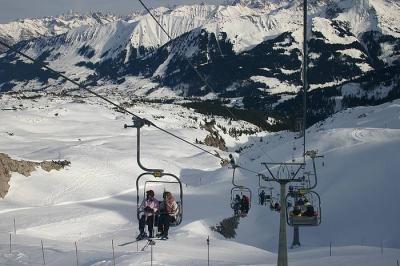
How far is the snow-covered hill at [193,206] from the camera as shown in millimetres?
32719

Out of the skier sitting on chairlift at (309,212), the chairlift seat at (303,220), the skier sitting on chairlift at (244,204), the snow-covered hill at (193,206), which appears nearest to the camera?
the chairlift seat at (303,220)

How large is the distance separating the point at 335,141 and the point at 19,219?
1946 inches

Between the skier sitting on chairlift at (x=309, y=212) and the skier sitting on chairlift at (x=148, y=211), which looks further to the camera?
the skier sitting on chairlift at (x=309, y=212)

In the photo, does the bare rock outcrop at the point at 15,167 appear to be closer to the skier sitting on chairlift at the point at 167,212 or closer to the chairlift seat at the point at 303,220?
the chairlift seat at the point at 303,220

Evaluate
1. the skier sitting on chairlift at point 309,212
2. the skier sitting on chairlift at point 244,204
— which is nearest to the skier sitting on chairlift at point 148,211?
the skier sitting on chairlift at point 309,212

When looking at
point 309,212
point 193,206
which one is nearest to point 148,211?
point 309,212

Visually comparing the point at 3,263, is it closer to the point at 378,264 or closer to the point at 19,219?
the point at 19,219

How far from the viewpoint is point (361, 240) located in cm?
4462

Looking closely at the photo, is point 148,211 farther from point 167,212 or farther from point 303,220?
point 303,220

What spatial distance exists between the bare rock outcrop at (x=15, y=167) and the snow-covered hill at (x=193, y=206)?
0.92 m

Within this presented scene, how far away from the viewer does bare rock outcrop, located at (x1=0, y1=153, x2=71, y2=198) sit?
54031 millimetres

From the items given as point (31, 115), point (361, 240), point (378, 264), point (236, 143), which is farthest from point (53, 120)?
point (378, 264)

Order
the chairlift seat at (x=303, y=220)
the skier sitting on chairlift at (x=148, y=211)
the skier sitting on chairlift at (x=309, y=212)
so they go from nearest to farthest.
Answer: the skier sitting on chairlift at (x=148, y=211)
the chairlift seat at (x=303, y=220)
the skier sitting on chairlift at (x=309, y=212)

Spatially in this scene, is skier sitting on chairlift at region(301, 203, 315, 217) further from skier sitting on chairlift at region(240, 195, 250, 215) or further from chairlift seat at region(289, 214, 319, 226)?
skier sitting on chairlift at region(240, 195, 250, 215)
